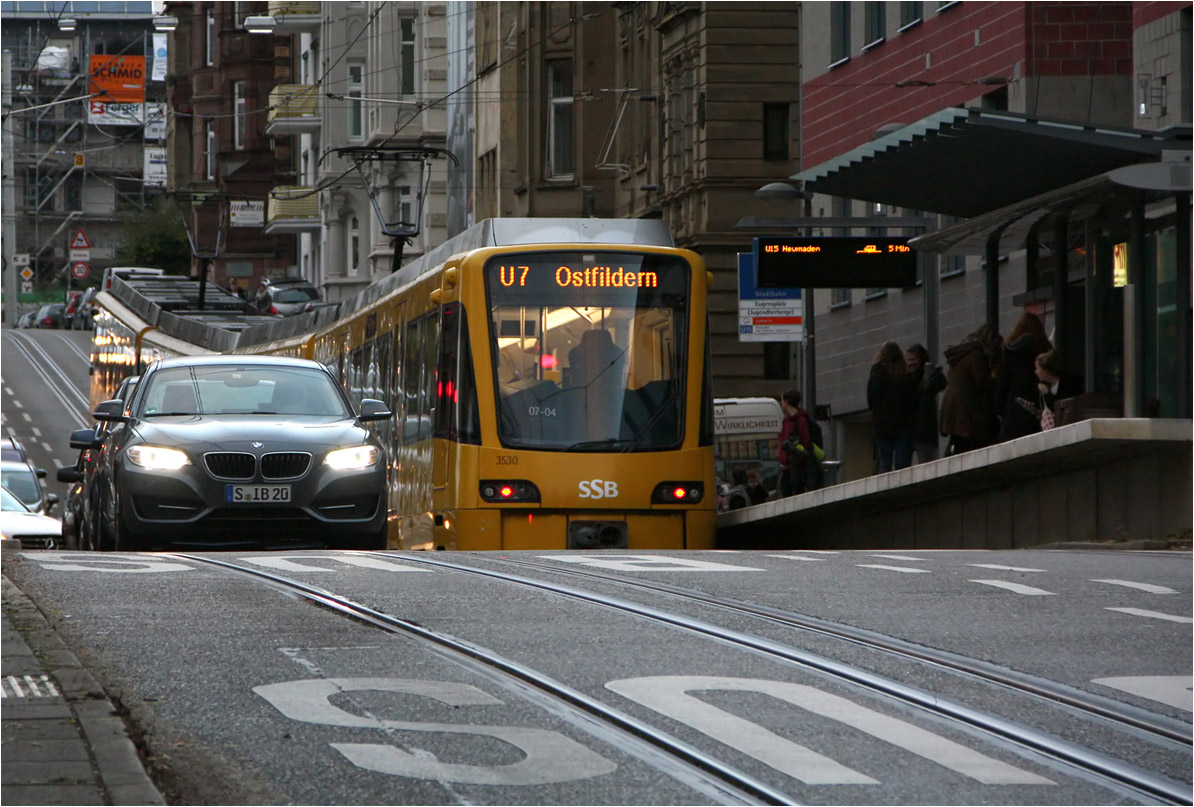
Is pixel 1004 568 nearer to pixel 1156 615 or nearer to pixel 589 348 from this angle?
pixel 1156 615

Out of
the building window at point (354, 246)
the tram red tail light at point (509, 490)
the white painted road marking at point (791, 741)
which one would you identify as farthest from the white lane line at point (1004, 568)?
the building window at point (354, 246)

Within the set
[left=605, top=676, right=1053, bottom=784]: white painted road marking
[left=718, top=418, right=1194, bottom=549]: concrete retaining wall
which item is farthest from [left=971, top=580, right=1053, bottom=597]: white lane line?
[left=718, top=418, right=1194, bottom=549]: concrete retaining wall

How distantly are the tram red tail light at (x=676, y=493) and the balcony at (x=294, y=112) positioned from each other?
2644 inches

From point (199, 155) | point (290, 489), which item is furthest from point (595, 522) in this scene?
point (199, 155)

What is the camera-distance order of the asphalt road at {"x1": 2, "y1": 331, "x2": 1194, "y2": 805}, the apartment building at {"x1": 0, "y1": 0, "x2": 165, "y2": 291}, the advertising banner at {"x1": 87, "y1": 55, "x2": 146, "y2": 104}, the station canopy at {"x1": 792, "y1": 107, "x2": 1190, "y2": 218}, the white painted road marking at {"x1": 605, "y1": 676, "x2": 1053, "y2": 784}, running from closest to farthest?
the asphalt road at {"x1": 2, "y1": 331, "x2": 1194, "y2": 805} < the white painted road marking at {"x1": 605, "y1": 676, "x2": 1053, "y2": 784} < the station canopy at {"x1": 792, "y1": 107, "x2": 1190, "y2": 218} < the advertising banner at {"x1": 87, "y1": 55, "x2": 146, "y2": 104} < the apartment building at {"x1": 0, "y1": 0, "x2": 165, "y2": 291}

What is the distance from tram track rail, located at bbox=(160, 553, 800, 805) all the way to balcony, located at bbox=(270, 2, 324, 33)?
7795 centimetres

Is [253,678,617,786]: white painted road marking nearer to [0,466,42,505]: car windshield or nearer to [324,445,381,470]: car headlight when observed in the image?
[324,445,381,470]: car headlight

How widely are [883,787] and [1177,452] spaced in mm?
12901

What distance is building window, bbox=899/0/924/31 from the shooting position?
37094 mm

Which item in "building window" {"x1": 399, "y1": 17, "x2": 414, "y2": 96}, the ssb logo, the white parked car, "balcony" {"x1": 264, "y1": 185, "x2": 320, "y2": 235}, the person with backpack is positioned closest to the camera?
the ssb logo

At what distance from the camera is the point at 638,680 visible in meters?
8.62

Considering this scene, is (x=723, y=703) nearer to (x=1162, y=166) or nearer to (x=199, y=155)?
(x=1162, y=166)

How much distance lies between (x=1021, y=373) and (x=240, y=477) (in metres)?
7.74

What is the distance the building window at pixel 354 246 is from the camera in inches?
3342
